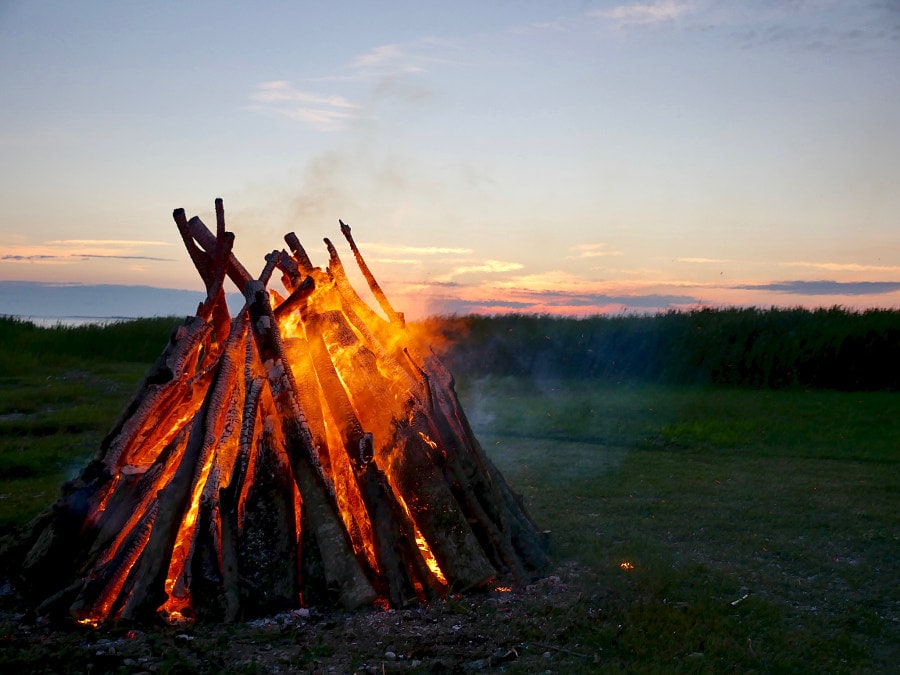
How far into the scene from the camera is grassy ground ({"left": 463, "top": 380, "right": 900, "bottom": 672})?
189 inches

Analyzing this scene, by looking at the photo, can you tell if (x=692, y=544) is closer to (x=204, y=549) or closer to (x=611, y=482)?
(x=611, y=482)

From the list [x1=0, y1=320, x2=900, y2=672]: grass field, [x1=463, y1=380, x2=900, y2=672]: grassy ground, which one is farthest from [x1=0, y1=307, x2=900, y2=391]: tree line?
[x1=463, y1=380, x2=900, y2=672]: grassy ground

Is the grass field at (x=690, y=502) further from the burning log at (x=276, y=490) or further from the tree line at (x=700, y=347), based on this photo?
the tree line at (x=700, y=347)

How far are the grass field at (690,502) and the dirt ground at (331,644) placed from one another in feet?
0.48

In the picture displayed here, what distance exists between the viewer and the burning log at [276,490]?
192 inches

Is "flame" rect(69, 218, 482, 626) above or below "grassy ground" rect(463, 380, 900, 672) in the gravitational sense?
above

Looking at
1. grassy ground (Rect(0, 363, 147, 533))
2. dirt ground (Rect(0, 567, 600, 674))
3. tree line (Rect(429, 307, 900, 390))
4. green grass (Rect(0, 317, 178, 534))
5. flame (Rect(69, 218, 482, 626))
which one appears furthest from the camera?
tree line (Rect(429, 307, 900, 390))

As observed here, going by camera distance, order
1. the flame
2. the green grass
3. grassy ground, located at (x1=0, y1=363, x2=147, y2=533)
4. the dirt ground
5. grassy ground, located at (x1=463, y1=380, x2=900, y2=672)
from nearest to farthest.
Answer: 1. the dirt ground
2. grassy ground, located at (x1=463, y1=380, x2=900, y2=672)
3. the flame
4. grassy ground, located at (x1=0, y1=363, x2=147, y2=533)
5. the green grass

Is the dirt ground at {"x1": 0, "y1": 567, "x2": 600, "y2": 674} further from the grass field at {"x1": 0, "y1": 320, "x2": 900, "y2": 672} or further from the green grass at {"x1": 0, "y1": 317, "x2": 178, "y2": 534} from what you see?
the green grass at {"x1": 0, "y1": 317, "x2": 178, "y2": 534}

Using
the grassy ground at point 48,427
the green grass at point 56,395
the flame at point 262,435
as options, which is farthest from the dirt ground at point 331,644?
the grassy ground at point 48,427

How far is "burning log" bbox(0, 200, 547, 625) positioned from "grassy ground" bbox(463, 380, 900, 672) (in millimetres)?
1051

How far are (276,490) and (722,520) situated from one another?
4.89 metres

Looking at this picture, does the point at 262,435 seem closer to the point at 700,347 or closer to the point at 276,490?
the point at 276,490

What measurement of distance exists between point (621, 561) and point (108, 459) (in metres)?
3.88
